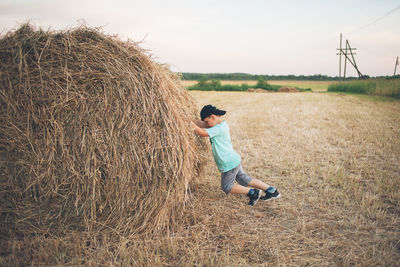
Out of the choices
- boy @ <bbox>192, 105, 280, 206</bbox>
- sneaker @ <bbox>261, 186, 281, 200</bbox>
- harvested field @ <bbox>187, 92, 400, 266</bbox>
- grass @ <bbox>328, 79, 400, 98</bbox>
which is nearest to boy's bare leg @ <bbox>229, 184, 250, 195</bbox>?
boy @ <bbox>192, 105, 280, 206</bbox>

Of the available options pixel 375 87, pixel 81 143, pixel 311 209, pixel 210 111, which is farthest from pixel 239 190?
pixel 375 87

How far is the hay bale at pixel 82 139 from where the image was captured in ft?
8.31

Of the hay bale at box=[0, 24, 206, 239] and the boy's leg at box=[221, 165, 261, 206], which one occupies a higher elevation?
the hay bale at box=[0, 24, 206, 239]

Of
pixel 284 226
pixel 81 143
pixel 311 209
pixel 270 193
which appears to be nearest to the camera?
pixel 81 143

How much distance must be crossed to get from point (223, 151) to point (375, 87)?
2239 centimetres

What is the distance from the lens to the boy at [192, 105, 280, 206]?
3211 millimetres

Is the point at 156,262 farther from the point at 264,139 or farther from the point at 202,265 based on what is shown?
the point at 264,139

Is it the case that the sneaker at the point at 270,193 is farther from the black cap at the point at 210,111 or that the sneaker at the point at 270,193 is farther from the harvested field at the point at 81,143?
the harvested field at the point at 81,143

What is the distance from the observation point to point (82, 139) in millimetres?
2557

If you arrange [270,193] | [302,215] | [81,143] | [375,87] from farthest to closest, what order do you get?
[375,87], [270,193], [302,215], [81,143]

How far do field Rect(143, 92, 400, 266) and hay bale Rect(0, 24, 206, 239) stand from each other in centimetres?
57

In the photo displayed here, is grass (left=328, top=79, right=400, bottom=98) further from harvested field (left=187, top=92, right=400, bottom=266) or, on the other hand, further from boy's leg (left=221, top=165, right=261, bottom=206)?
boy's leg (left=221, top=165, right=261, bottom=206)

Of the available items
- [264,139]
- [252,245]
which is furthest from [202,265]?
[264,139]

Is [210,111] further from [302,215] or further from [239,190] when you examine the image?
[302,215]
